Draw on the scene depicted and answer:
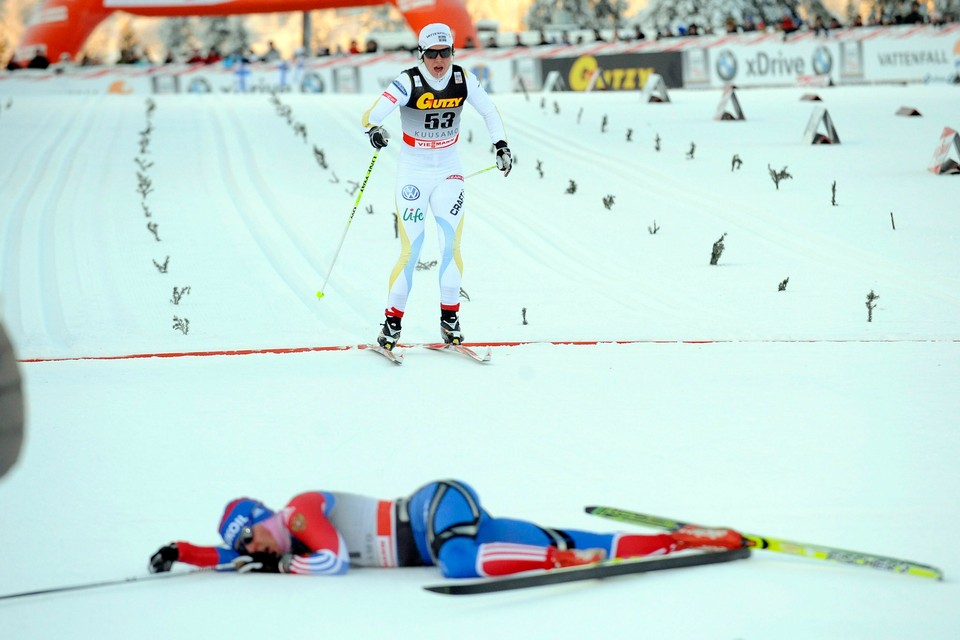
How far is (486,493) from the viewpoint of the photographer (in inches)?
202

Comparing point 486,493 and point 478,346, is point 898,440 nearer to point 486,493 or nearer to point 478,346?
point 486,493

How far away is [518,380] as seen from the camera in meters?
6.82

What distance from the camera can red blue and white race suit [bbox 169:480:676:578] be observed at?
4.09 m

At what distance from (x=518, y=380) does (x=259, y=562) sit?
2780 millimetres

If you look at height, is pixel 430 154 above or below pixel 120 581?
above

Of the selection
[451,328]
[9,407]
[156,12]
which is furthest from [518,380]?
[156,12]

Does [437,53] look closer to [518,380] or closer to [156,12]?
[518,380]

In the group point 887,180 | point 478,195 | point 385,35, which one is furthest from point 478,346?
point 385,35

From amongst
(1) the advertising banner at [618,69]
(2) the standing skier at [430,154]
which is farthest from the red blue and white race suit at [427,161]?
(1) the advertising banner at [618,69]

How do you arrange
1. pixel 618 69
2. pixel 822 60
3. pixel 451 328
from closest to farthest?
pixel 451 328, pixel 822 60, pixel 618 69

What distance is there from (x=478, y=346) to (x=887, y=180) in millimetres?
8333

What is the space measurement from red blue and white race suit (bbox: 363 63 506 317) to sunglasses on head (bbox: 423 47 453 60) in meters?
0.10

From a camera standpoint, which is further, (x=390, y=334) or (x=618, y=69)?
(x=618, y=69)

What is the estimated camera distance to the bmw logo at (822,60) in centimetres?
2606
